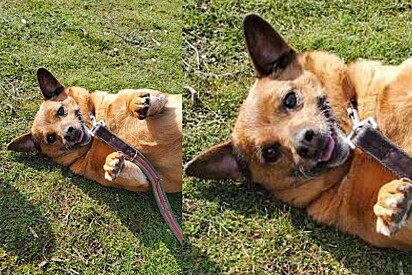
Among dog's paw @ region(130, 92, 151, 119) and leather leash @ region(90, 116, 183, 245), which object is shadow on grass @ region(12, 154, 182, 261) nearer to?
leather leash @ region(90, 116, 183, 245)

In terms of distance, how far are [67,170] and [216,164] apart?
6.66ft

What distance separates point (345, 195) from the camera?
407 cm

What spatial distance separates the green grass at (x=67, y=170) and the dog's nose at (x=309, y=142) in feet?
5.46

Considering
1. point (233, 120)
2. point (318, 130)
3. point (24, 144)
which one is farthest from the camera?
point (24, 144)

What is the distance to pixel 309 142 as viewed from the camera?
3787 millimetres

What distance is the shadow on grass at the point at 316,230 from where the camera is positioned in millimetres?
4320

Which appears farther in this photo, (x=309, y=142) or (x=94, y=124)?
(x=94, y=124)

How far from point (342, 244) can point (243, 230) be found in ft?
2.83

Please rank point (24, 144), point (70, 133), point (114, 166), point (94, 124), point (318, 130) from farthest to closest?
point (24, 144) < point (70, 133) < point (94, 124) < point (114, 166) < point (318, 130)

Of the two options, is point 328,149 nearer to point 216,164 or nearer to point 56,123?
point 216,164

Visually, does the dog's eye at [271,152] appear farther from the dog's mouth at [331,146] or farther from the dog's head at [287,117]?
the dog's mouth at [331,146]

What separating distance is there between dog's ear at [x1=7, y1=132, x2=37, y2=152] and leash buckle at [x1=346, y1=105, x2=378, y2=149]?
3477mm

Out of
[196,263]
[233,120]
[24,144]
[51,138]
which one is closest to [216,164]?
[233,120]

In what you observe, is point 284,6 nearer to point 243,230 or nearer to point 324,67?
point 324,67
